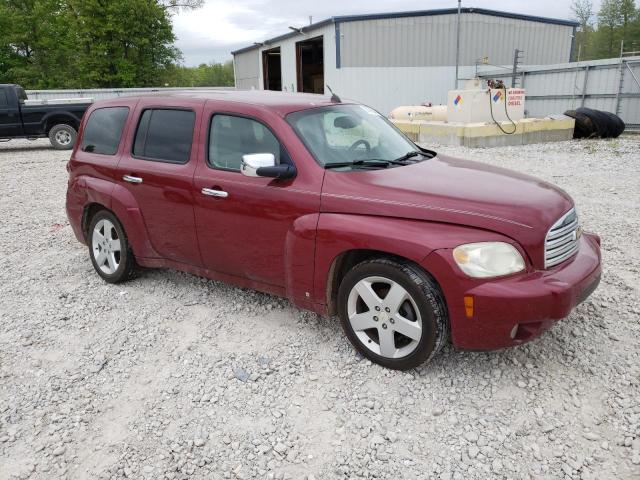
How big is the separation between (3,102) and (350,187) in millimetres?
16320

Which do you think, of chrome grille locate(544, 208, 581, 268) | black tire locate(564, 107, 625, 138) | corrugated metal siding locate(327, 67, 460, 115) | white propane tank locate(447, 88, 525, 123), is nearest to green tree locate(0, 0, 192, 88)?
corrugated metal siding locate(327, 67, 460, 115)

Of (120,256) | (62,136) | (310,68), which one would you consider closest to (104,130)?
(120,256)

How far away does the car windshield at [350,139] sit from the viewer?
12.1ft

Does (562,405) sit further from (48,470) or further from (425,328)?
(48,470)

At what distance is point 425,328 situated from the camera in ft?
10.2

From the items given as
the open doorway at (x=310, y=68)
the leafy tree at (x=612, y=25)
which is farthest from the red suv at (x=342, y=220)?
the leafy tree at (x=612, y=25)

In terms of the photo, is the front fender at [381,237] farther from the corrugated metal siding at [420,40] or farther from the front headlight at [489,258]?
the corrugated metal siding at [420,40]

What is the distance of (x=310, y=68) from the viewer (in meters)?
32.0

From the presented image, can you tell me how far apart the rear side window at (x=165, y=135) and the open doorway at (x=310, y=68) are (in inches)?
1030

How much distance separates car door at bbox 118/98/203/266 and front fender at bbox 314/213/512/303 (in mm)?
1343

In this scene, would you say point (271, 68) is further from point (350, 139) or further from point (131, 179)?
point (350, 139)

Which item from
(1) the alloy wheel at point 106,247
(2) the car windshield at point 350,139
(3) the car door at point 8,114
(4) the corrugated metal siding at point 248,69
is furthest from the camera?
(4) the corrugated metal siding at point 248,69

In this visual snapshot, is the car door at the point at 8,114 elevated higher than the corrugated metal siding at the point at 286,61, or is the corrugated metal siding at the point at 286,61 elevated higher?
the corrugated metal siding at the point at 286,61

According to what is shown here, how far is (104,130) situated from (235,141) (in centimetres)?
180
